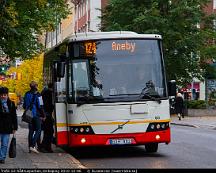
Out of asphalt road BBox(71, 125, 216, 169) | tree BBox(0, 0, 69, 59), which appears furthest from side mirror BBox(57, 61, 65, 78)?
tree BBox(0, 0, 69, 59)

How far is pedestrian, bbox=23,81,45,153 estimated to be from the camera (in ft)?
52.3

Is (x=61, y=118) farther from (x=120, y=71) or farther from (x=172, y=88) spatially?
(x=172, y=88)

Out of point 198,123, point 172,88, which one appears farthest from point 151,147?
point 198,123

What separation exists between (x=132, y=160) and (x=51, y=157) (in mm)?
1896

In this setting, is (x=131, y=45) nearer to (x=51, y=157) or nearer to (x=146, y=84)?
(x=146, y=84)

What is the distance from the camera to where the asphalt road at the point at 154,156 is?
1384cm

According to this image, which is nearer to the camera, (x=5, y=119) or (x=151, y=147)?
(x=5, y=119)

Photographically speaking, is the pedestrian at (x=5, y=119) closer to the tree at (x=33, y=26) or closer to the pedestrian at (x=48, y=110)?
the pedestrian at (x=48, y=110)

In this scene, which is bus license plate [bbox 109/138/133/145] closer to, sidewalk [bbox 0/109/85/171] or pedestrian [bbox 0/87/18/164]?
sidewalk [bbox 0/109/85/171]

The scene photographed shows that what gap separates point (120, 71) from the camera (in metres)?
15.3

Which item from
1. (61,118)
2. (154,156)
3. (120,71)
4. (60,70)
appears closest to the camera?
(60,70)

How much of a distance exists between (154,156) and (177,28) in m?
36.3

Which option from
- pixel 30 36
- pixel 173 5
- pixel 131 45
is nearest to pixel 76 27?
pixel 173 5

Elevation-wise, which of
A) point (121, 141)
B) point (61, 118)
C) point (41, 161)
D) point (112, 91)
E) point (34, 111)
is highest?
point (112, 91)
